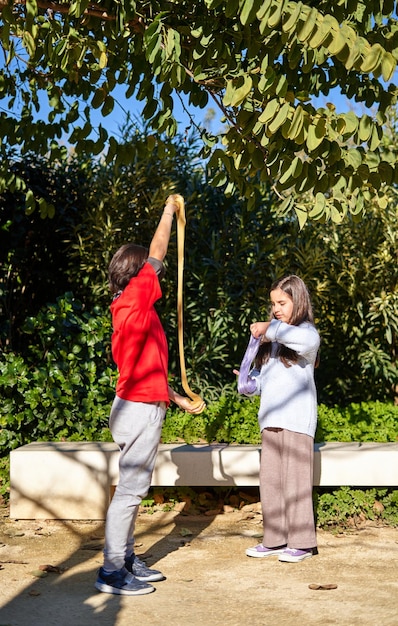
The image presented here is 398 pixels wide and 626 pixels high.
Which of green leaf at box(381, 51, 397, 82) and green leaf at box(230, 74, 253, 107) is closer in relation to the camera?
green leaf at box(381, 51, 397, 82)

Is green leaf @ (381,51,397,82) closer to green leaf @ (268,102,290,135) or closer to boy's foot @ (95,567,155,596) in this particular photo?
green leaf @ (268,102,290,135)

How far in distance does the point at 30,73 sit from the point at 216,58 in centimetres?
272

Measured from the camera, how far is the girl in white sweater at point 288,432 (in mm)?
5016

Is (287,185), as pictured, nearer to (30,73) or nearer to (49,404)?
(49,404)

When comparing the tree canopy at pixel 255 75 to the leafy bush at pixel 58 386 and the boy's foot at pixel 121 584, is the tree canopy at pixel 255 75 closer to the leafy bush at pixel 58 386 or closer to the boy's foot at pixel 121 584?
the leafy bush at pixel 58 386

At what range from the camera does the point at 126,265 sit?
4.44 meters

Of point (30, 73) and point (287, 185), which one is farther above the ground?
point (30, 73)

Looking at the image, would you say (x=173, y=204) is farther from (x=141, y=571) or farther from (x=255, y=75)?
(x=141, y=571)

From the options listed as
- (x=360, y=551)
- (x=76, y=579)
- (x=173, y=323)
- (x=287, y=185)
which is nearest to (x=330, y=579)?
(x=360, y=551)

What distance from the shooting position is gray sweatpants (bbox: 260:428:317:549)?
198 inches

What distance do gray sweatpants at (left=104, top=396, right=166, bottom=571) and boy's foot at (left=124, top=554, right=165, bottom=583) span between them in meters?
0.18

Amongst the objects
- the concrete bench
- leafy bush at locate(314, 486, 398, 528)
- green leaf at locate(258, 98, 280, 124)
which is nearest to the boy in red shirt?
green leaf at locate(258, 98, 280, 124)

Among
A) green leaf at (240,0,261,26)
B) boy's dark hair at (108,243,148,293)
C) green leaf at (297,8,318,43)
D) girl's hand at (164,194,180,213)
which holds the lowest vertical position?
boy's dark hair at (108,243,148,293)

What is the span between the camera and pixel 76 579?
4691mm
